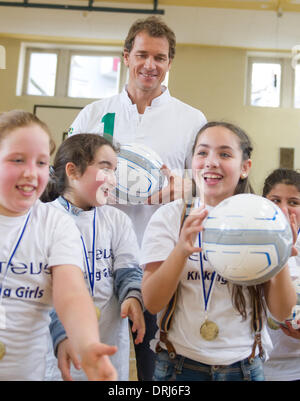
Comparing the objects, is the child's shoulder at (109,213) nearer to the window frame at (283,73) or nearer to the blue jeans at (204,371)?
the blue jeans at (204,371)

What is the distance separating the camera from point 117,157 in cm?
133

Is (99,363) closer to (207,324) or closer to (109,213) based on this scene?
(207,324)

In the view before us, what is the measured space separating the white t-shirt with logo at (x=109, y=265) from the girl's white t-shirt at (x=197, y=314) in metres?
0.12

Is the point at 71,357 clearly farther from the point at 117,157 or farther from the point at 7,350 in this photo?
the point at 117,157

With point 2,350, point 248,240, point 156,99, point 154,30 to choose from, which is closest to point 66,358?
point 2,350

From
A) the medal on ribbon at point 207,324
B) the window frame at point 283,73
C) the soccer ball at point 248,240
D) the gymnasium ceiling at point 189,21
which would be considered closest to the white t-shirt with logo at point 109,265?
the medal on ribbon at point 207,324

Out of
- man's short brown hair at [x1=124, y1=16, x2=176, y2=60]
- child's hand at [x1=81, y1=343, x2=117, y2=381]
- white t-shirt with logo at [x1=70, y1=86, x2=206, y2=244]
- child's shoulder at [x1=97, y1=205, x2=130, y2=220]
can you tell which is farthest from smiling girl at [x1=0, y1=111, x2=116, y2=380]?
man's short brown hair at [x1=124, y1=16, x2=176, y2=60]

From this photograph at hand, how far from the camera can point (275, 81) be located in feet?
18.0

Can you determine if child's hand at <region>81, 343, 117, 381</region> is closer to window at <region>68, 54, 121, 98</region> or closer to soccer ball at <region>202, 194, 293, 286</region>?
soccer ball at <region>202, 194, 293, 286</region>

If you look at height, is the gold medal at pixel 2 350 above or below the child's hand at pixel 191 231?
below

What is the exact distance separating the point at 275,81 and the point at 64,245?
205 inches

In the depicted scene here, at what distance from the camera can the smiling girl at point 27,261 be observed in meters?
0.87

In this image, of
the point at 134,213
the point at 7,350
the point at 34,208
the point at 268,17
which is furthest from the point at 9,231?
the point at 268,17

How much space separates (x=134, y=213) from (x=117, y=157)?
0.24 m
